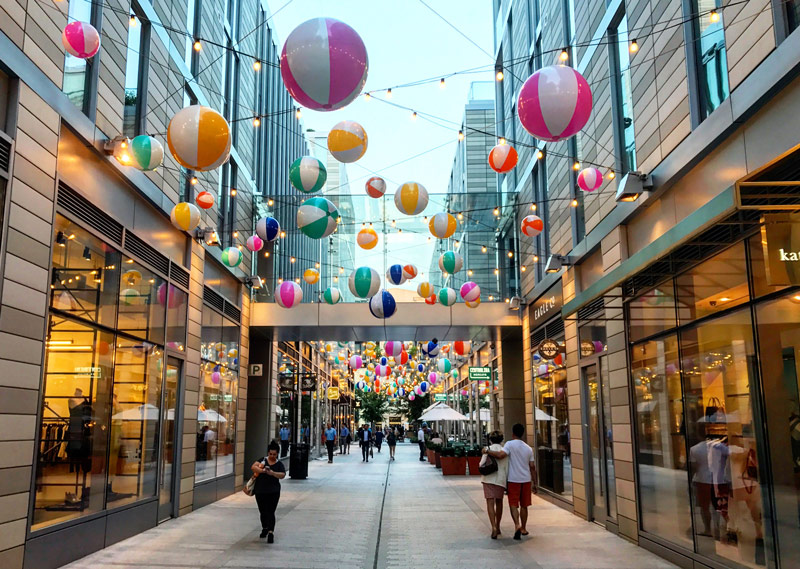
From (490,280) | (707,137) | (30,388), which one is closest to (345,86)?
(707,137)

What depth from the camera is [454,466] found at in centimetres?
2350

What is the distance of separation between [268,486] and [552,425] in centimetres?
836

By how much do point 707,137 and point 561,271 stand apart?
24.0 feet

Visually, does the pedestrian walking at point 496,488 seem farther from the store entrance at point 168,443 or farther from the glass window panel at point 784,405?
the store entrance at point 168,443

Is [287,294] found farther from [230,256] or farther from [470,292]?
[470,292]

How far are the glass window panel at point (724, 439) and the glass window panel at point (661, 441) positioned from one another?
0.32 metres

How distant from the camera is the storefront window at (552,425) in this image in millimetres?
15117

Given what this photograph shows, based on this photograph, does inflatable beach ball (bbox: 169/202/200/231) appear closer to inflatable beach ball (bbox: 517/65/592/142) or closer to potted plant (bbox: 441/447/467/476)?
inflatable beach ball (bbox: 517/65/592/142)

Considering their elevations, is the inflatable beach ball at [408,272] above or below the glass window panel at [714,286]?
above

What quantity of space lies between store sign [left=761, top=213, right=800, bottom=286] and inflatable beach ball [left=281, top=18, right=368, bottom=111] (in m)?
3.94

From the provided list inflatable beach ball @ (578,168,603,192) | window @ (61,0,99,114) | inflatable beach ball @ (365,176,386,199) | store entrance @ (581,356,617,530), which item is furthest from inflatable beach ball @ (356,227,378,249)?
window @ (61,0,99,114)

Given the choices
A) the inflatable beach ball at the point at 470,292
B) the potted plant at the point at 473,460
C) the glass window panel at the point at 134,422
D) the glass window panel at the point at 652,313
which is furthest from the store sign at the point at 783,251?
the potted plant at the point at 473,460

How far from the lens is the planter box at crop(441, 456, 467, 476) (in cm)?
2347

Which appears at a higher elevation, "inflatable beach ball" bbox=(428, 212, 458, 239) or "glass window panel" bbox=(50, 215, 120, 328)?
"inflatable beach ball" bbox=(428, 212, 458, 239)
